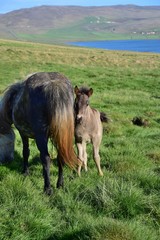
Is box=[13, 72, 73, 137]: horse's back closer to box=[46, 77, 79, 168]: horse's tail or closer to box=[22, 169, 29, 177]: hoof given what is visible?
box=[46, 77, 79, 168]: horse's tail

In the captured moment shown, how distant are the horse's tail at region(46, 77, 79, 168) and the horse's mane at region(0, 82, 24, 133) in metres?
1.48

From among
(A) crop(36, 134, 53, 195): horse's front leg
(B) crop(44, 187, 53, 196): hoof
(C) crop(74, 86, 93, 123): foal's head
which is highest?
(C) crop(74, 86, 93, 123): foal's head

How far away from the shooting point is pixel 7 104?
8.41 m

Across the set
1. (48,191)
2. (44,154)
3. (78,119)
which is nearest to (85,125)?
(78,119)

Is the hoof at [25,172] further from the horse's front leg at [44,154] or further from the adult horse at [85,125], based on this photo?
the adult horse at [85,125]

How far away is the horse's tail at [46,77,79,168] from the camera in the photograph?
22.6ft

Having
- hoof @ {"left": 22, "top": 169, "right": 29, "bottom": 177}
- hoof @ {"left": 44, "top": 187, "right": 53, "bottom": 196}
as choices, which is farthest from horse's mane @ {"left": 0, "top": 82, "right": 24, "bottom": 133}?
hoof @ {"left": 44, "top": 187, "right": 53, "bottom": 196}

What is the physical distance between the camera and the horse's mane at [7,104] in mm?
8234

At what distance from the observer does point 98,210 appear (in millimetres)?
6148

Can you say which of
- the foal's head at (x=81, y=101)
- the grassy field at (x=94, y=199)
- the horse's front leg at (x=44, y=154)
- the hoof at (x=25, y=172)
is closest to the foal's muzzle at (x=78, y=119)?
the foal's head at (x=81, y=101)

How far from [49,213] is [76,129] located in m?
2.74

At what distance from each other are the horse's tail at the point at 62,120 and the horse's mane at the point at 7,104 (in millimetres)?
1479

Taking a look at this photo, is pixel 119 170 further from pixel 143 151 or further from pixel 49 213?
pixel 49 213

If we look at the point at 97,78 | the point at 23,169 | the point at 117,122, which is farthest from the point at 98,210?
the point at 97,78
